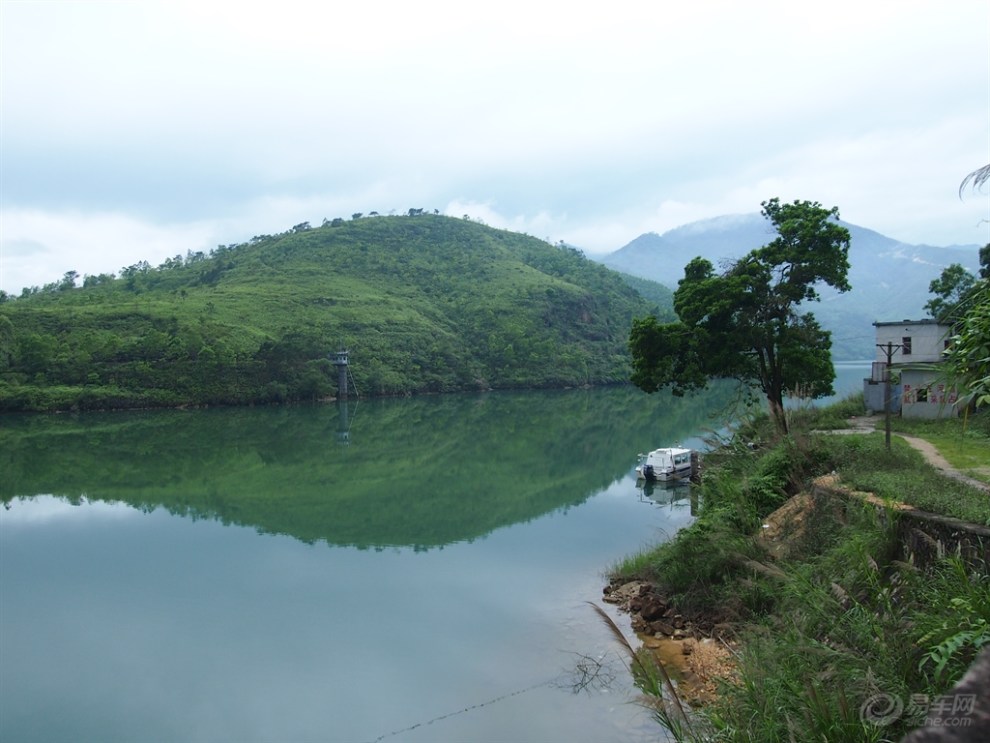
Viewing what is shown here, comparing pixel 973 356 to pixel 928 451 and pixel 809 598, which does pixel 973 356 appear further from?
pixel 928 451

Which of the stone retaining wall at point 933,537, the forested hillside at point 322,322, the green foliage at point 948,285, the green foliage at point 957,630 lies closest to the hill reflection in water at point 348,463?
the forested hillside at point 322,322

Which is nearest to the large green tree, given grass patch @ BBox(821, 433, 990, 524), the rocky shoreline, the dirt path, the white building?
the dirt path

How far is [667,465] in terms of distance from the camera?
2347 centimetres

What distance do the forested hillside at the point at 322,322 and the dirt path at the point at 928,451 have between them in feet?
151

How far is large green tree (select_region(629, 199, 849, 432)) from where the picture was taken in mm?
17859

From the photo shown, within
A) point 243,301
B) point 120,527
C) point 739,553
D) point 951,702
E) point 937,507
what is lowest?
point 120,527

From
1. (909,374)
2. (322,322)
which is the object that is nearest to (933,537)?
(909,374)

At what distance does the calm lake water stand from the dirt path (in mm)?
3843

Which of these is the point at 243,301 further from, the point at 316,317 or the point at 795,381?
the point at 795,381

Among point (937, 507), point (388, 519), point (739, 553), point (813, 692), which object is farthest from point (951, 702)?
point (388, 519)

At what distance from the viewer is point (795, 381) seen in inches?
716

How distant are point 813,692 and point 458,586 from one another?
434 inches

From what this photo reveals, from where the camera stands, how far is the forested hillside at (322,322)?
5566cm

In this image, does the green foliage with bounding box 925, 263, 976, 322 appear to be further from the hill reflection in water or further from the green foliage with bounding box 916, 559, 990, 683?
the green foliage with bounding box 916, 559, 990, 683
